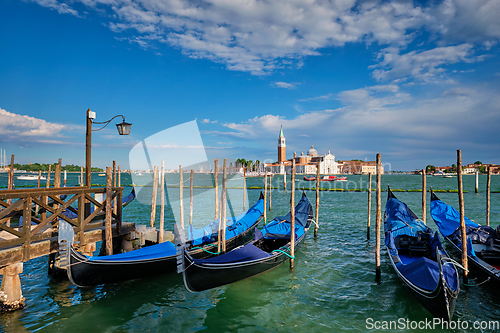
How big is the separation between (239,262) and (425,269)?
2.98 meters

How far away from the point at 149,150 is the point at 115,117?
177cm

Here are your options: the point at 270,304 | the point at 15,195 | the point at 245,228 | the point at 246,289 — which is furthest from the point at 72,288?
the point at 245,228

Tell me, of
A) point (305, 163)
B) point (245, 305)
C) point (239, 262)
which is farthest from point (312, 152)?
point (245, 305)

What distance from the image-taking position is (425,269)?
14.2 feet

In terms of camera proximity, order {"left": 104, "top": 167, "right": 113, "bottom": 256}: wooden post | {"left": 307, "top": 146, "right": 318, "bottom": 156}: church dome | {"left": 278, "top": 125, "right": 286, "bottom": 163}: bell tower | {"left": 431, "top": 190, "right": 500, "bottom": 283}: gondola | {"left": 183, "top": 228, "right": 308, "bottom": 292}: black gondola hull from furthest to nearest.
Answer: {"left": 307, "top": 146, "right": 318, "bottom": 156}: church dome, {"left": 278, "top": 125, "right": 286, "bottom": 163}: bell tower, {"left": 104, "top": 167, "right": 113, "bottom": 256}: wooden post, {"left": 431, "top": 190, "right": 500, "bottom": 283}: gondola, {"left": 183, "top": 228, "right": 308, "bottom": 292}: black gondola hull

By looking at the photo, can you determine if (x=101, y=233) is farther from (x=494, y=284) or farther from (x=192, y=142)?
(x=494, y=284)

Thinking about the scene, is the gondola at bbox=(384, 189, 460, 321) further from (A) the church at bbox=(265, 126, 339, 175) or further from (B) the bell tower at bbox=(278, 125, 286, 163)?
(B) the bell tower at bbox=(278, 125, 286, 163)

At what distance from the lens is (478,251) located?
5711 mm

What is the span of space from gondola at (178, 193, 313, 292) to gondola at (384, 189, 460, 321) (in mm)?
2298

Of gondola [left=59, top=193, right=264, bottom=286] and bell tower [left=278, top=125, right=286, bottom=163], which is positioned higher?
bell tower [left=278, top=125, right=286, bottom=163]

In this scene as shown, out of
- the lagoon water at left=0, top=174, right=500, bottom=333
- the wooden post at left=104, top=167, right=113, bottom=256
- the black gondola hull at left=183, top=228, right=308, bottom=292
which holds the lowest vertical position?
the lagoon water at left=0, top=174, right=500, bottom=333

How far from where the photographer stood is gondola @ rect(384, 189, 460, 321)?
3.70 metres

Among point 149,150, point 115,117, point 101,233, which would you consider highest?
point 115,117

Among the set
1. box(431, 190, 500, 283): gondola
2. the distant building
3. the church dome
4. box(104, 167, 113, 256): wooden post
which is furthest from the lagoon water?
the church dome
